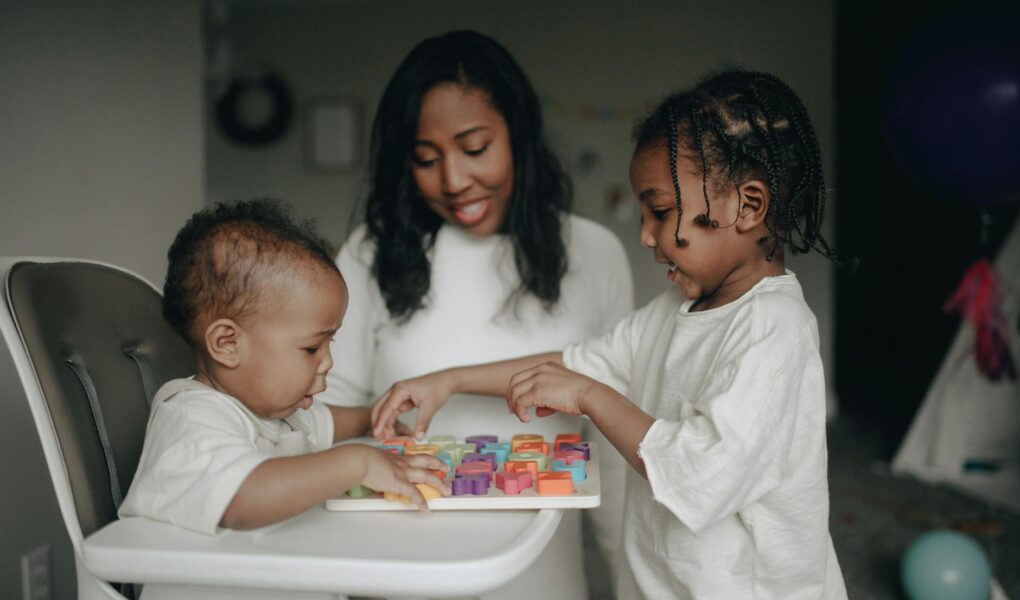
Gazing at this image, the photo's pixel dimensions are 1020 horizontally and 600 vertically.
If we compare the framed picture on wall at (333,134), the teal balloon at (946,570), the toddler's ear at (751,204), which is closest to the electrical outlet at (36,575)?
the toddler's ear at (751,204)

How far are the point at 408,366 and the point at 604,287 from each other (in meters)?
0.40

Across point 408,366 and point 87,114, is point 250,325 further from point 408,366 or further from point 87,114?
point 87,114

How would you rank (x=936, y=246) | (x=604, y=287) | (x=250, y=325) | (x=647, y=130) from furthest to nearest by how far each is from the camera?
1. (x=936, y=246)
2. (x=604, y=287)
3. (x=647, y=130)
4. (x=250, y=325)

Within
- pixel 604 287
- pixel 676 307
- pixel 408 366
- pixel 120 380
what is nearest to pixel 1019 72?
pixel 604 287

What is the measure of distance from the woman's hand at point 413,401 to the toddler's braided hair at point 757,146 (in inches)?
16.4

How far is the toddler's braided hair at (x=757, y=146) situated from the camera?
1056 mm

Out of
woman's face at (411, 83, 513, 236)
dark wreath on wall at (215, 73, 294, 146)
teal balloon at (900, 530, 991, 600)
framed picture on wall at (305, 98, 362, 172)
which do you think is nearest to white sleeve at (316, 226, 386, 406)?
woman's face at (411, 83, 513, 236)

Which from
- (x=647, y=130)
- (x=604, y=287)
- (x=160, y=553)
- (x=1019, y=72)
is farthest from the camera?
(x=1019, y=72)

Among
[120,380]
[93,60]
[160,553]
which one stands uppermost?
[93,60]

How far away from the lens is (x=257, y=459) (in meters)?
0.85

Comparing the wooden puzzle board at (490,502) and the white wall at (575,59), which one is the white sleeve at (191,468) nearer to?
the wooden puzzle board at (490,502)

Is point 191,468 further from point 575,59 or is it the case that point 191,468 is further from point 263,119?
point 263,119

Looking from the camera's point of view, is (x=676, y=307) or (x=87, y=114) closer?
(x=676, y=307)

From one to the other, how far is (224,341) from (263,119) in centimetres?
432
